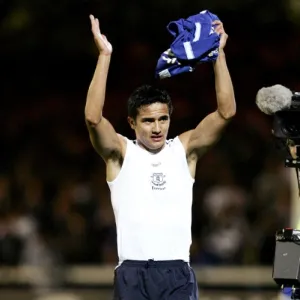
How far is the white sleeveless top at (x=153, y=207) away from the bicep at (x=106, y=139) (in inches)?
3.1

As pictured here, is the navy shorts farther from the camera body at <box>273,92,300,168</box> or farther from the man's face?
the camera body at <box>273,92,300,168</box>

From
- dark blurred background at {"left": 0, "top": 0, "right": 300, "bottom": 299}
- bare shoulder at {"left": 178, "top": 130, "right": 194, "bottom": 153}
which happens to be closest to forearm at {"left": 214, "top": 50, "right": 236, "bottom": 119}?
bare shoulder at {"left": 178, "top": 130, "right": 194, "bottom": 153}

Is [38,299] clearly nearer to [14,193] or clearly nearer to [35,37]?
[14,193]

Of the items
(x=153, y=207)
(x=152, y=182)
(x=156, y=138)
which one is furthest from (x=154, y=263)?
(x=156, y=138)

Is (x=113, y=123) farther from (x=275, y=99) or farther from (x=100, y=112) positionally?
(x=275, y=99)

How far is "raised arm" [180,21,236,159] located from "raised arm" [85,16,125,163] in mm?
385

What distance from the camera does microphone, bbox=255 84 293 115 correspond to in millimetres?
5738

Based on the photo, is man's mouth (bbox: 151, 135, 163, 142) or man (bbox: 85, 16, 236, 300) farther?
man's mouth (bbox: 151, 135, 163, 142)

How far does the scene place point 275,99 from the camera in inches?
226

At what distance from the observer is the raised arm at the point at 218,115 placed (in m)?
6.23

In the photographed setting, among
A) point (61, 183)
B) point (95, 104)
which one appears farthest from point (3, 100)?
point (95, 104)

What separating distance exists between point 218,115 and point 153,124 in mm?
357

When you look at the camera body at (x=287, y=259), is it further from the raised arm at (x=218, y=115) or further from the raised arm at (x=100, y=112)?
the raised arm at (x=100, y=112)

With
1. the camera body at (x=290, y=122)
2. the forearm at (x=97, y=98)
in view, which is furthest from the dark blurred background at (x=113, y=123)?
the camera body at (x=290, y=122)
